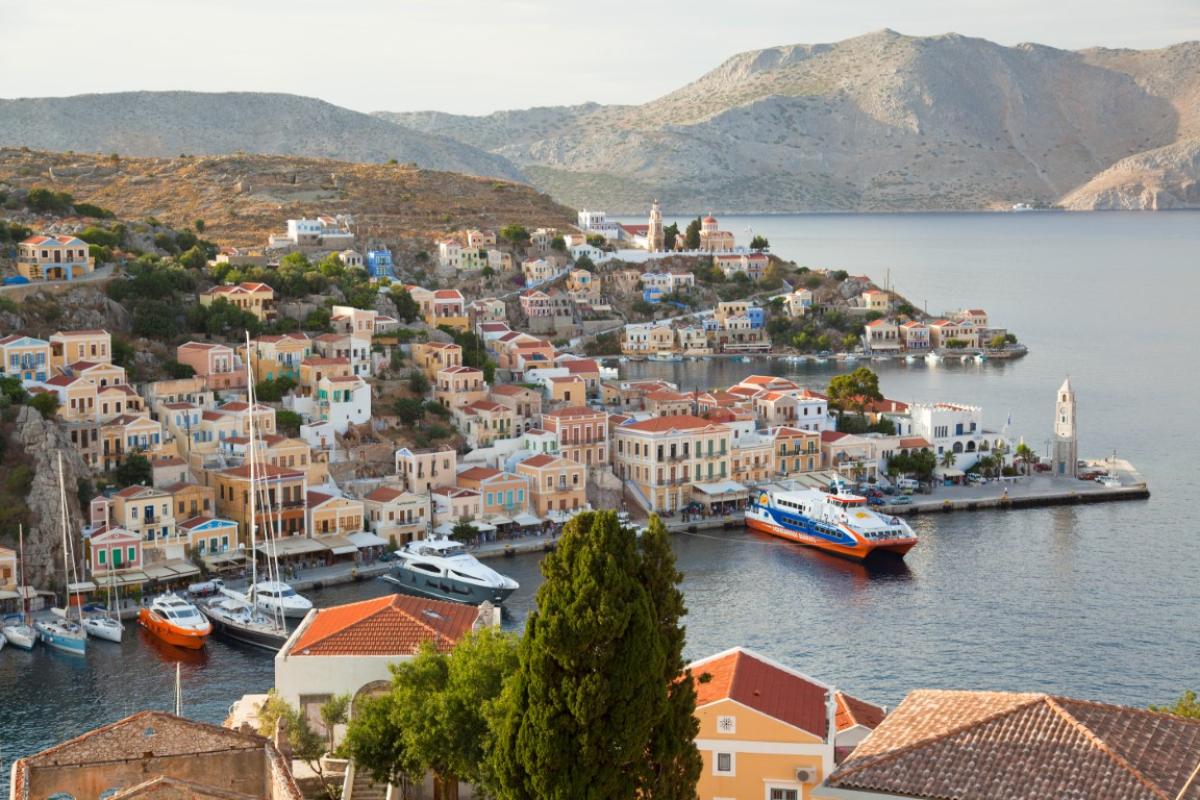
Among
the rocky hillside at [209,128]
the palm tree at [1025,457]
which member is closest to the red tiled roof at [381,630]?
the palm tree at [1025,457]

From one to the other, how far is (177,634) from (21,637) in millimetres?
3110

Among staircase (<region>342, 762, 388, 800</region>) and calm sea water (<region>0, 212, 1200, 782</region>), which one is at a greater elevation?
staircase (<region>342, 762, 388, 800</region>)

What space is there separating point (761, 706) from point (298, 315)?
45564 mm

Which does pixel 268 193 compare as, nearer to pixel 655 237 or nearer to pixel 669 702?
pixel 655 237

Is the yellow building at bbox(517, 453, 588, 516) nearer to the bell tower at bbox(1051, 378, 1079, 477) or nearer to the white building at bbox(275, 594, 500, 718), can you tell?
the bell tower at bbox(1051, 378, 1079, 477)

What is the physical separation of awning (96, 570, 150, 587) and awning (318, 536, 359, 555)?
4.83m

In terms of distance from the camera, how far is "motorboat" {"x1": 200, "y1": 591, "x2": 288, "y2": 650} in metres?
34.6

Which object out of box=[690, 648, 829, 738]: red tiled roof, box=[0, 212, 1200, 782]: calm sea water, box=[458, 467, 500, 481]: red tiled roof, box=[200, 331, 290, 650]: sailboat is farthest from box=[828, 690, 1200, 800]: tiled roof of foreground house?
box=[458, 467, 500, 481]: red tiled roof

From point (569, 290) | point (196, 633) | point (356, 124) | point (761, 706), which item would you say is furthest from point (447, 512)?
point (356, 124)

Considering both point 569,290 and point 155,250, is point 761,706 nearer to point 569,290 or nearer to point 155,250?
point 155,250

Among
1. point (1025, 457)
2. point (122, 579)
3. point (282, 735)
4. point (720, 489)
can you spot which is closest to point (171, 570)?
point (122, 579)

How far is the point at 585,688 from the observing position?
50.7ft

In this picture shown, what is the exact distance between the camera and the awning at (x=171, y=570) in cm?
3834

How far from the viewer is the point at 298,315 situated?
61.3m
